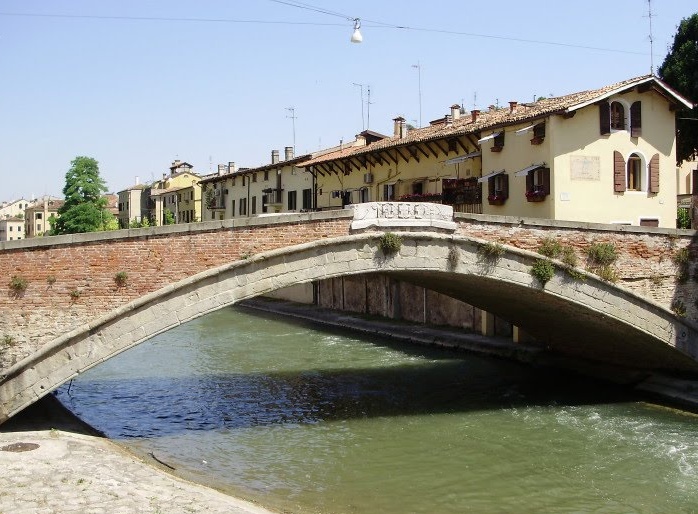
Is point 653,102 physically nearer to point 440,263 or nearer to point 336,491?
point 440,263

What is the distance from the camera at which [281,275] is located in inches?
591

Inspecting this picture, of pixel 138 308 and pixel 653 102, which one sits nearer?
pixel 138 308

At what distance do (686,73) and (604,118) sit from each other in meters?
10.6

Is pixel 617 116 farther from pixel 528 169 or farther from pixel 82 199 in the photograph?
pixel 82 199

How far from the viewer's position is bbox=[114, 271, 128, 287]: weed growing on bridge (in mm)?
13812

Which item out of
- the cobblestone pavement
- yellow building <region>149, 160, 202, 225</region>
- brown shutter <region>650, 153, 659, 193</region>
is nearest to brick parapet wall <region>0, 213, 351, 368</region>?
the cobblestone pavement

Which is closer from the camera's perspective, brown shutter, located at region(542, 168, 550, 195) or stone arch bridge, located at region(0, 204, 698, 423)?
stone arch bridge, located at region(0, 204, 698, 423)

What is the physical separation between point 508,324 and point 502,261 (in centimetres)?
935

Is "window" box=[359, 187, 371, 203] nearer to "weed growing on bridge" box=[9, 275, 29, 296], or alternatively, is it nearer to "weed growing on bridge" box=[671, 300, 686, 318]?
"weed growing on bridge" box=[671, 300, 686, 318]

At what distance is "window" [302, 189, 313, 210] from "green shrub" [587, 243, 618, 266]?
2214cm

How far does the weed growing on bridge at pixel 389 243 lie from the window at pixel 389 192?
1370 cm

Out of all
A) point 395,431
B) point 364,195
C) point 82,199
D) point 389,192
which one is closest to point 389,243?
point 395,431

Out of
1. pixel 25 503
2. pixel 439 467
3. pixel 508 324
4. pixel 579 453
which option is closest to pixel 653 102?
pixel 508 324

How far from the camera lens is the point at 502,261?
53.9 ft
